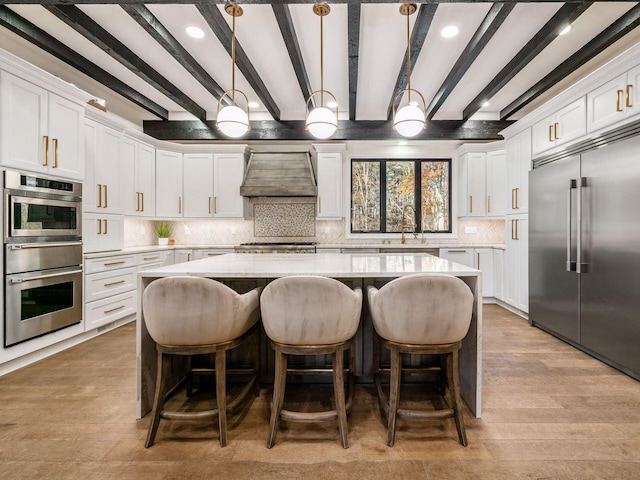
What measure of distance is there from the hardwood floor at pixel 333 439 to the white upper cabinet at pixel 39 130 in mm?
1768

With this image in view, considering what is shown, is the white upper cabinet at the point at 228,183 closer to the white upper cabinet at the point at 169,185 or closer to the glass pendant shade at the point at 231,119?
the white upper cabinet at the point at 169,185

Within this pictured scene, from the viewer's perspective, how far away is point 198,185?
5273 mm

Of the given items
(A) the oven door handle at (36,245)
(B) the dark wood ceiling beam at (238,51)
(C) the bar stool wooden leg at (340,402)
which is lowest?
(C) the bar stool wooden leg at (340,402)

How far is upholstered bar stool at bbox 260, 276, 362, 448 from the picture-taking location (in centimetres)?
166

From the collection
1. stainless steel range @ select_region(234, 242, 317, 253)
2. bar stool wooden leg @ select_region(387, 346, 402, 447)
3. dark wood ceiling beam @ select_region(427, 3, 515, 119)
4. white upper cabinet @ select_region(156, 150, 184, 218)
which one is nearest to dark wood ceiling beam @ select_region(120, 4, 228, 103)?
white upper cabinet @ select_region(156, 150, 184, 218)

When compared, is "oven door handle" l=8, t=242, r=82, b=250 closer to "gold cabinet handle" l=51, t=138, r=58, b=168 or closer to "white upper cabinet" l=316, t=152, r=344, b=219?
"gold cabinet handle" l=51, t=138, r=58, b=168

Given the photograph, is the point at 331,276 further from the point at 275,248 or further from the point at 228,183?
the point at 228,183

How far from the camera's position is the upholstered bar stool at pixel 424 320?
65.9 inches

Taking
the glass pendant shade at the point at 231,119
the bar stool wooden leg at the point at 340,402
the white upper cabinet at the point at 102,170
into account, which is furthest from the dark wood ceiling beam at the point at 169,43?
the bar stool wooden leg at the point at 340,402

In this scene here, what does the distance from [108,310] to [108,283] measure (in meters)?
0.30

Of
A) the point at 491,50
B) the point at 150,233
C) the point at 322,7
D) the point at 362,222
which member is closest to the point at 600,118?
the point at 491,50

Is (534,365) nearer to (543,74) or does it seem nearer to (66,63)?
(543,74)

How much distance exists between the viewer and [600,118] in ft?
9.45

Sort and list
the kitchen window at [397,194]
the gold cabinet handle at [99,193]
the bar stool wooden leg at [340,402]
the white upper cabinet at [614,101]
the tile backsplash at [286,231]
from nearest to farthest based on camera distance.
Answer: the bar stool wooden leg at [340,402] → the white upper cabinet at [614,101] → the gold cabinet handle at [99,193] → the tile backsplash at [286,231] → the kitchen window at [397,194]
